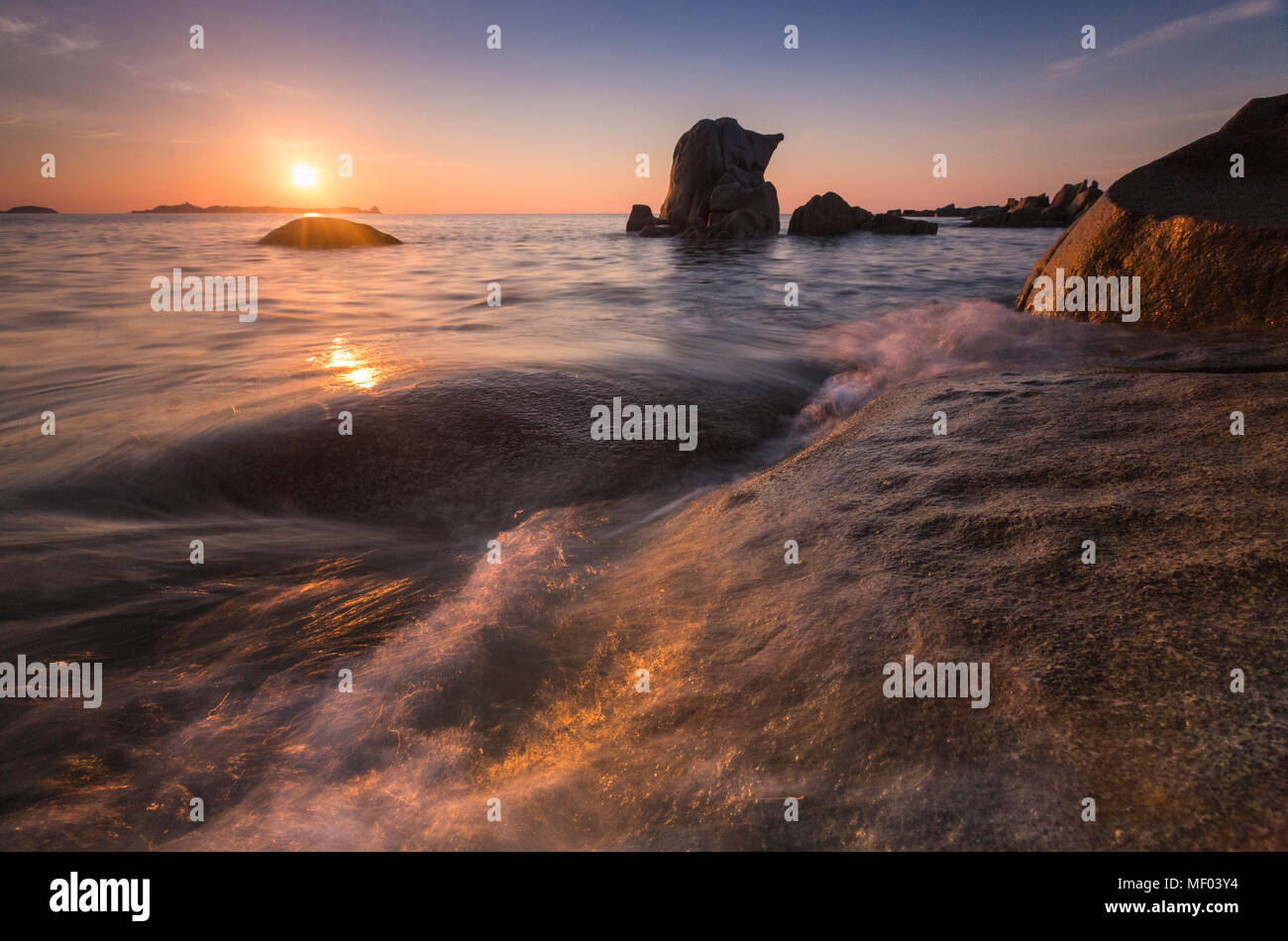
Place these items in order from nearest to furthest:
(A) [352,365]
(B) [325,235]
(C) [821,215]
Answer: (A) [352,365] → (B) [325,235] → (C) [821,215]

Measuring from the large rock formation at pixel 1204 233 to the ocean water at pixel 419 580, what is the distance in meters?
0.58

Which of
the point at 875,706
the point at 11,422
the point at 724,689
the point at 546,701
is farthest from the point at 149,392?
the point at 875,706

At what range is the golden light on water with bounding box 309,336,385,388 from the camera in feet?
17.3

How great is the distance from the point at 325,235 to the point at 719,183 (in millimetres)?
29848

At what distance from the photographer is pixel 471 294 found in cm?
1245

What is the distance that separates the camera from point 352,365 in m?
5.98

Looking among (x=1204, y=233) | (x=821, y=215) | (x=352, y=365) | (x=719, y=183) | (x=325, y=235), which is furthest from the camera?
(x=719, y=183)

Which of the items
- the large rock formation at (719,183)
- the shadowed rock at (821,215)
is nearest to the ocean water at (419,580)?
the large rock formation at (719,183)

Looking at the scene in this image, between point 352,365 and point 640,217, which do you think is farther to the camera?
point 640,217

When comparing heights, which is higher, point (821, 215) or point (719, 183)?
point (719, 183)

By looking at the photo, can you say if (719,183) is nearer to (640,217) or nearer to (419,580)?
(640,217)

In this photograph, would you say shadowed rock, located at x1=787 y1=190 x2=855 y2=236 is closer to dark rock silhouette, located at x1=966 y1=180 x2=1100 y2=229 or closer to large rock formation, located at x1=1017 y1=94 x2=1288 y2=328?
dark rock silhouette, located at x1=966 y1=180 x2=1100 y2=229

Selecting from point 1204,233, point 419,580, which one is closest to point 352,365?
point 419,580

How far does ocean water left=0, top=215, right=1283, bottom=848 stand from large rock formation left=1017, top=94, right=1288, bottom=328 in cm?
58
